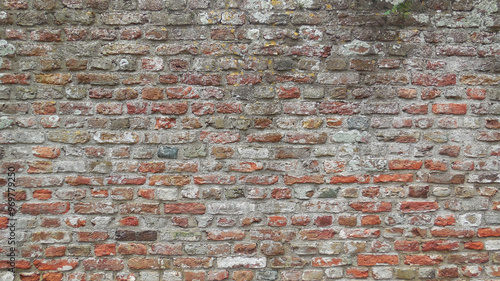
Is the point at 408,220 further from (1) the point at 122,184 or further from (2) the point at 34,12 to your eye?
(2) the point at 34,12

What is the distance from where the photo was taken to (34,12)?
204 cm

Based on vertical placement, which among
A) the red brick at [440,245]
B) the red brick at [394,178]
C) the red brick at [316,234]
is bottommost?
the red brick at [440,245]

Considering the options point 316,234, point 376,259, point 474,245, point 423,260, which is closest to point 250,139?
point 316,234

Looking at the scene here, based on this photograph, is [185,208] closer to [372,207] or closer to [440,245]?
[372,207]

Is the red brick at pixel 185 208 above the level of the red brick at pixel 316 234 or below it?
above

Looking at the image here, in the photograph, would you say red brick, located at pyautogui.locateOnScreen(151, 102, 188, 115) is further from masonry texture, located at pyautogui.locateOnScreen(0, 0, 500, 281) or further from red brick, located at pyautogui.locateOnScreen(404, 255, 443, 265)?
red brick, located at pyautogui.locateOnScreen(404, 255, 443, 265)

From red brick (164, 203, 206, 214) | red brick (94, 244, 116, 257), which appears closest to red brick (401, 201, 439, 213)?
red brick (164, 203, 206, 214)

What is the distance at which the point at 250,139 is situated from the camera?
208 cm

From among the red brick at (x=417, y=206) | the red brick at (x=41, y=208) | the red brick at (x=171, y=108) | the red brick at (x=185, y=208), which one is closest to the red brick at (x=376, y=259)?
the red brick at (x=417, y=206)

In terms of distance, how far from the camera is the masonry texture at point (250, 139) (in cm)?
205

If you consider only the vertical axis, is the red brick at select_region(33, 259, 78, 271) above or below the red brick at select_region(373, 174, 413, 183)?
below

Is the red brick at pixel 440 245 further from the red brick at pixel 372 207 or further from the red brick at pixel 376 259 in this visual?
the red brick at pixel 372 207

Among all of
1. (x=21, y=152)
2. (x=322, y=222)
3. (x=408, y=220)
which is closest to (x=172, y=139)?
(x=21, y=152)

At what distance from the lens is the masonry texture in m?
2.05
